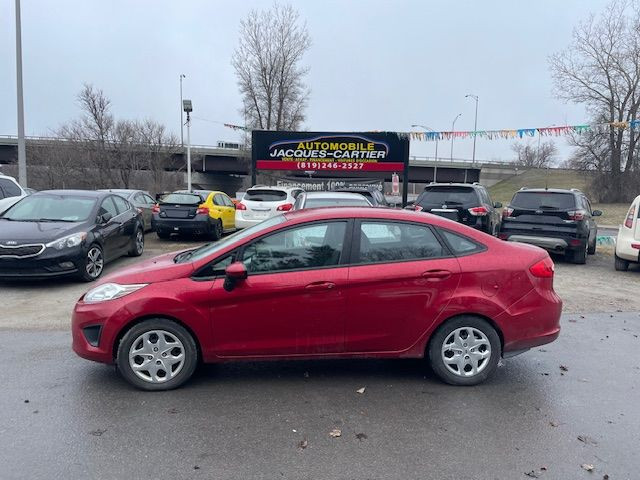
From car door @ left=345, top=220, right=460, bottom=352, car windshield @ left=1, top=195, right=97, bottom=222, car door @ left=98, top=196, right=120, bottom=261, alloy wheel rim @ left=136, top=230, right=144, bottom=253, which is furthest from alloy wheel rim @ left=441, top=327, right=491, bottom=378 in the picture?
alloy wheel rim @ left=136, top=230, right=144, bottom=253

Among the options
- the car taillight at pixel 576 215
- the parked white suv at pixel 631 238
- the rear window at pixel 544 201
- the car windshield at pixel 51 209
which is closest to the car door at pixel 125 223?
the car windshield at pixel 51 209

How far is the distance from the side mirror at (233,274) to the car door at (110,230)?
18.4 feet

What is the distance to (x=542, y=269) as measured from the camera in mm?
4371

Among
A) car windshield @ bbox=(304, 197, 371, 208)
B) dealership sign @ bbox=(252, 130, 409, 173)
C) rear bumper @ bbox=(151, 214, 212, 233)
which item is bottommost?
rear bumper @ bbox=(151, 214, 212, 233)

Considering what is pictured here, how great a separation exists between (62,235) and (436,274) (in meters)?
6.15

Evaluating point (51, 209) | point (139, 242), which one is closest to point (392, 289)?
point (51, 209)

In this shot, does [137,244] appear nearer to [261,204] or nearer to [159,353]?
[261,204]

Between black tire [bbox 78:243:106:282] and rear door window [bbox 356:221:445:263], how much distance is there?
554cm

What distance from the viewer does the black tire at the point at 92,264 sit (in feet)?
26.2

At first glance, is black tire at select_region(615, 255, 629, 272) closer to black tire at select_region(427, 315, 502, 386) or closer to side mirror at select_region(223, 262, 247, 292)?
black tire at select_region(427, 315, 502, 386)

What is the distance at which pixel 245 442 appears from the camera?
3344 millimetres

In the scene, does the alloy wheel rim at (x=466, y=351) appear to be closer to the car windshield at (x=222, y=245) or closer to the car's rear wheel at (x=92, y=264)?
the car windshield at (x=222, y=245)

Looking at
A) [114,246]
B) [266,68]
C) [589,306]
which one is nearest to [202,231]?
[114,246]

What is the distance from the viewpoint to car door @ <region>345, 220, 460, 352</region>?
161 inches
